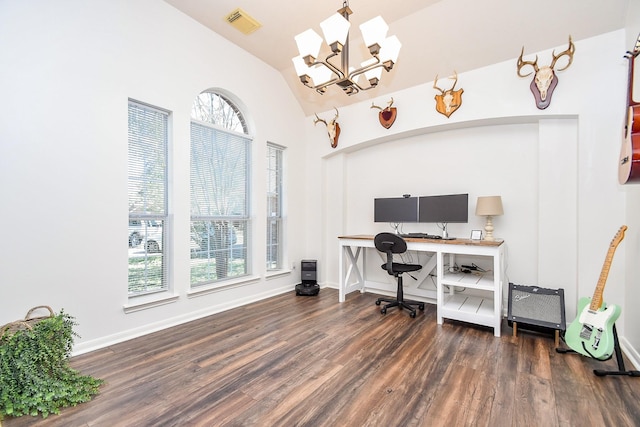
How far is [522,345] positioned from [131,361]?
3.39 m

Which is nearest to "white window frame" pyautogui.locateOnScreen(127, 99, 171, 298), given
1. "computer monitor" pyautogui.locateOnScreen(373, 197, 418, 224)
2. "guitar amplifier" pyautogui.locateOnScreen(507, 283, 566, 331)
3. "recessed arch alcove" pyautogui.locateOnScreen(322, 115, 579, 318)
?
"recessed arch alcove" pyautogui.locateOnScreen(322, 115, 579, 318)

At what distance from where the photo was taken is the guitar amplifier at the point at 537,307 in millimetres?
2770

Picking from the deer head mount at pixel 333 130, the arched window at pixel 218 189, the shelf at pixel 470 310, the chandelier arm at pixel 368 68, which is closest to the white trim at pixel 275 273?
the arched window at pixel 218 189

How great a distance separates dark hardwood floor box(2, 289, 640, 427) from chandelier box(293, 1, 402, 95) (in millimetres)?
2363

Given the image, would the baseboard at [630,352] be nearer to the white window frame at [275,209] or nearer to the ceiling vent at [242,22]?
the white window frame at [275,209]

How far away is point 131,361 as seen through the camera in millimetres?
2379

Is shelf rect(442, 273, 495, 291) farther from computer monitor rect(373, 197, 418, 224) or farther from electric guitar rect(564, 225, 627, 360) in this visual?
computer monitor rect(373, 197, 418, 224)

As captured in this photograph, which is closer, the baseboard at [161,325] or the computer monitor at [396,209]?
the baseboard at [161,325]

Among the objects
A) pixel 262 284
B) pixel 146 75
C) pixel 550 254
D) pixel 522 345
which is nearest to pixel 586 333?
pixel 522 345

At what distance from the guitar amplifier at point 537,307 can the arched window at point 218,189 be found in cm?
323

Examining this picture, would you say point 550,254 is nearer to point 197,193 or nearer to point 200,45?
point 197,193

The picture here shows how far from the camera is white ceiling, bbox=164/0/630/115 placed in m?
2.82

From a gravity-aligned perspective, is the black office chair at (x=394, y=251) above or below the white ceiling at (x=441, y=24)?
below

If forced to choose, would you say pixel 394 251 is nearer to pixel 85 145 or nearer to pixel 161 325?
pixel 161 325
